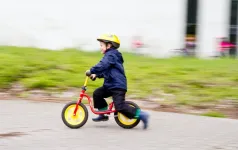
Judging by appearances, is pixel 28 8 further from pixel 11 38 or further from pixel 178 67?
pixel 178 67

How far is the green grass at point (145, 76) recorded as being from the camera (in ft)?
35.5

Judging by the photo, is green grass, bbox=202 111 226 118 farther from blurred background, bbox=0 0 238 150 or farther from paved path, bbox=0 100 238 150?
paved path, bbox=0 100 238 150

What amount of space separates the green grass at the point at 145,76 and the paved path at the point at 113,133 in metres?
1.23

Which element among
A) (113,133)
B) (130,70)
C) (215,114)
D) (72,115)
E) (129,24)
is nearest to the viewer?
(113,133)

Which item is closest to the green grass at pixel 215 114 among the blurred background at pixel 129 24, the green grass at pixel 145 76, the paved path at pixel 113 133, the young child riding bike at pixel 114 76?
the paved path at pixel 113 133

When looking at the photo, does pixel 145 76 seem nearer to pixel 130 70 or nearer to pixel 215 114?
pixel 130 70

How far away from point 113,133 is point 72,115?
2.12 ft

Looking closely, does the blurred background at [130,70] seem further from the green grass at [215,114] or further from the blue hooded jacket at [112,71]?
the blue hooded jacket at [112,71]

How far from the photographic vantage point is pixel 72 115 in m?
8.20

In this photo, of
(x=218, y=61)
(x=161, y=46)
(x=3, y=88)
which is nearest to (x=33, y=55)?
(x=3, y=88)

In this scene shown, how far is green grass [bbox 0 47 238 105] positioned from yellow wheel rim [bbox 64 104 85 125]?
8.54 ft

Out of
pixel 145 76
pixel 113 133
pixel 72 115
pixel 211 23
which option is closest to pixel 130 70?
pixel 145 76

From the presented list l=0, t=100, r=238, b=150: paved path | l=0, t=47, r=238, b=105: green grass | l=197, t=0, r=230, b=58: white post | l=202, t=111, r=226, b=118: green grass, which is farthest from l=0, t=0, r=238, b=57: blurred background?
l=0, t=100, r=238, b=150: paved path

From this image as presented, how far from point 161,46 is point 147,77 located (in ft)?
21.2
